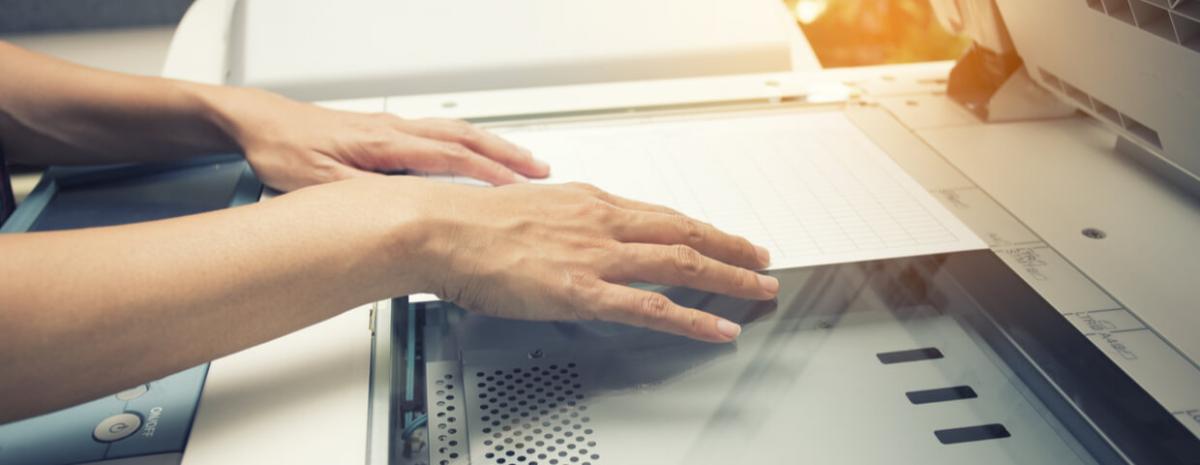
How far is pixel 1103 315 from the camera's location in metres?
0.85

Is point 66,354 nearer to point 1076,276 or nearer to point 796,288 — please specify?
point 796,288

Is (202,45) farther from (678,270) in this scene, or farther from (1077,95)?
(1077,95)

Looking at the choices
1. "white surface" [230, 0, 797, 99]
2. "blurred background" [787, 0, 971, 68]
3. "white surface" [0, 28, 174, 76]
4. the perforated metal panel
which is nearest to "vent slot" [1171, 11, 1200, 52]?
"white surface" [230, 0, 797, 99]

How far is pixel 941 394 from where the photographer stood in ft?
2.72

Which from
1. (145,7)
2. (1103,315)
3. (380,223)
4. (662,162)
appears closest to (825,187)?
(662,162)

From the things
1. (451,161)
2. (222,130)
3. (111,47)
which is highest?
(111,47)

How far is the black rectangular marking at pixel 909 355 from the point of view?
873 mm

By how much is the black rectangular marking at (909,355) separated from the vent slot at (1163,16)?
347 millimetres

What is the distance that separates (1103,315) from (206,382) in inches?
30.7

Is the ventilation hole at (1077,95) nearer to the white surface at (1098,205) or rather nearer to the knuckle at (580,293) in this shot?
the white surface at (1098,205)

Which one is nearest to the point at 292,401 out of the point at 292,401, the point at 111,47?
the point at 292,401

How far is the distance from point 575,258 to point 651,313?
87 mm

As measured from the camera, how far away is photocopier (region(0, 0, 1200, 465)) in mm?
763

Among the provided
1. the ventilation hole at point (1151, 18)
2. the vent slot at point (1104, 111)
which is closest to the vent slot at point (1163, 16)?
the ventilation hole at point (1151, 18)
